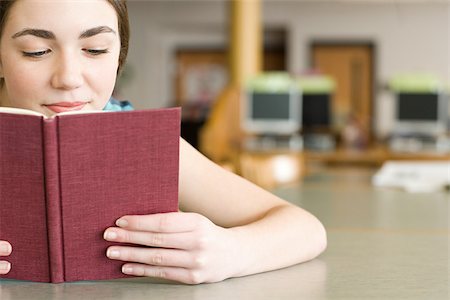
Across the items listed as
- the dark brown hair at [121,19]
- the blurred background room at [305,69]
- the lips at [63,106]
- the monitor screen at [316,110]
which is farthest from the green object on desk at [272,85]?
the lips at [63,106]

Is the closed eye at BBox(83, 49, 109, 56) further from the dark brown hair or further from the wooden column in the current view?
the wooden column

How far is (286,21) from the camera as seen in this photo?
1186cm

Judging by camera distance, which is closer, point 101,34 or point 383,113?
point 101,34

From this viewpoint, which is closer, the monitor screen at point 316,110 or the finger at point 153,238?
the finger at point 153,238

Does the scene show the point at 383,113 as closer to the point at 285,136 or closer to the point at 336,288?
the point at 285,136

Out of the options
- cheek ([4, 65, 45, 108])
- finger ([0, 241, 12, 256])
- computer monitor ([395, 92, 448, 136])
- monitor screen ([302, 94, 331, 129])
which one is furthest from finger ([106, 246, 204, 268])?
monitor screen ([302, 94, 331, 129])

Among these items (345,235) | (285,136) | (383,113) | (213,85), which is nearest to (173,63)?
(213,85)

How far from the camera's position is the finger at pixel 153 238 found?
3.64ft

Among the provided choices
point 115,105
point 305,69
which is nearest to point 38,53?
point 115,105

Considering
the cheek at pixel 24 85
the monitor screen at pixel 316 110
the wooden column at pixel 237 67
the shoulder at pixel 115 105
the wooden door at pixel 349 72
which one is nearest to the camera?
the cheek at pixel 24 85

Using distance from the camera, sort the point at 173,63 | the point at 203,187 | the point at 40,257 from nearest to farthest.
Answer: the point at 40,257
the point at 203,187
the point at 173,63

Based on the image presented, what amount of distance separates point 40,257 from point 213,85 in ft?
40.8

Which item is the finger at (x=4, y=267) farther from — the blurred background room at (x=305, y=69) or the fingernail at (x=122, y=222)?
the blurred background room at (x=305, y=69)

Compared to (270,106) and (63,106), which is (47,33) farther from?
(270,106)
